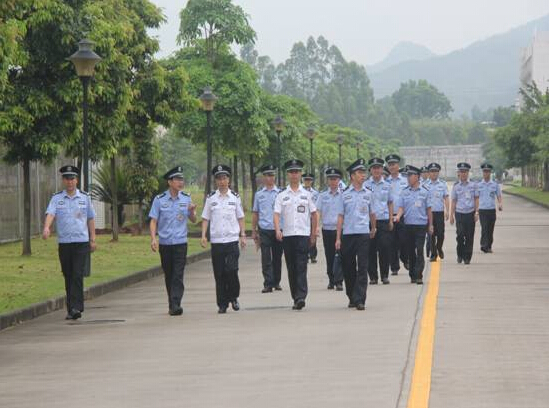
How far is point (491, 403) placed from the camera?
1014 cm

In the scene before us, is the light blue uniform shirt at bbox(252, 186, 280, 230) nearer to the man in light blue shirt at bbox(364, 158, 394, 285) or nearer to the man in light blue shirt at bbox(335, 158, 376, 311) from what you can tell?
the man in light blue shirt at bbox(364, 158, 394, 285)

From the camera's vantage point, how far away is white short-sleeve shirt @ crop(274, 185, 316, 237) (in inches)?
745

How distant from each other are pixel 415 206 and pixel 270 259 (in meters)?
2.79

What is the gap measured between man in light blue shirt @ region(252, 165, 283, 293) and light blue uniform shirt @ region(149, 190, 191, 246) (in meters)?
A: 3.40

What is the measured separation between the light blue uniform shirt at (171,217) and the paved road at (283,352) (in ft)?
3.35

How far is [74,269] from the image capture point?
18.4m

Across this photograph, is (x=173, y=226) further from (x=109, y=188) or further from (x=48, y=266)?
(x=109, y=188)

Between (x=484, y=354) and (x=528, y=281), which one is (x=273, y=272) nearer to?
(x=528, y=281)

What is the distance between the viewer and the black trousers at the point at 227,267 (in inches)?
730

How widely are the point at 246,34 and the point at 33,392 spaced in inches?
1505

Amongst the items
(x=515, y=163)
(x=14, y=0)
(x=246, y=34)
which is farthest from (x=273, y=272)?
(x=515, y=163)

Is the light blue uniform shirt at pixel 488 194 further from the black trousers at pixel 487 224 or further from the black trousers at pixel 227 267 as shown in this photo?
the black trousers at pixel 227 267

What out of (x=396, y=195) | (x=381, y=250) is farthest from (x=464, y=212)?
(x=381, y=250)

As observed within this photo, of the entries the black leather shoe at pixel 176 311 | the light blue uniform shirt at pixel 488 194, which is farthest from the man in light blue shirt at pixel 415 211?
the light blue uniform shirt at pixel 488 194
